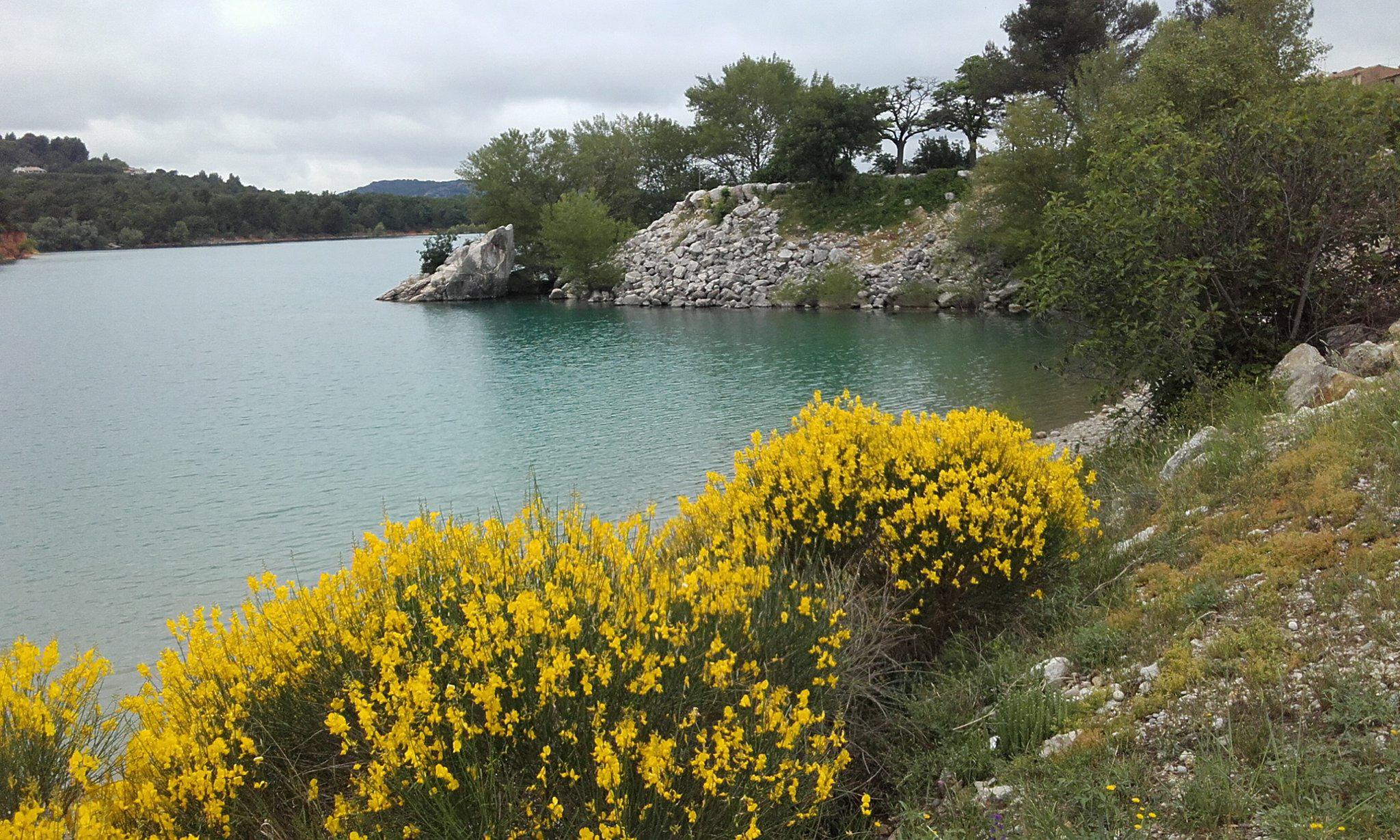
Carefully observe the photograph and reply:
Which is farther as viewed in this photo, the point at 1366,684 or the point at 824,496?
the point at 824,496

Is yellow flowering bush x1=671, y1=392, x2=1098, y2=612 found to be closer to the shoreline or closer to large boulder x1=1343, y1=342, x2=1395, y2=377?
large boulder x1=1343, y1=342, x2=1395, y2=377

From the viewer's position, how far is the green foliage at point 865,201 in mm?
52031

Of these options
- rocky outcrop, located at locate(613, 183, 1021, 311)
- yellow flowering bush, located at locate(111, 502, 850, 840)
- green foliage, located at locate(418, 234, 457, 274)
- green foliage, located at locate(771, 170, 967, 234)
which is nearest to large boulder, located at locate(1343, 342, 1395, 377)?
yellow flowering bush, located at locate(111, 502, 850, 840)

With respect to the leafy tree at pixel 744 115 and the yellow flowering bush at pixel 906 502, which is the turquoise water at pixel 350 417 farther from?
the leafy tree at pixel 744 115

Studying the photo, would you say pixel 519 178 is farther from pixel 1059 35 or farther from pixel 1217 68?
pixel 1217 68

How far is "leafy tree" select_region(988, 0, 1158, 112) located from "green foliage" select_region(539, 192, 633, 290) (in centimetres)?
2577

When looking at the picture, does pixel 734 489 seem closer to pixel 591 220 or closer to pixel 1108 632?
pixel 1108 632

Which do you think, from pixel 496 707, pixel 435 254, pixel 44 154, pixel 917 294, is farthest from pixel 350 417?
pixel 44 154

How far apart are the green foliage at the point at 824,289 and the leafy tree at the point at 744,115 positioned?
78.1 feet

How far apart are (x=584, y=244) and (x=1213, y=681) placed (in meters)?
54.3

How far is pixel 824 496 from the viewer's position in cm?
650

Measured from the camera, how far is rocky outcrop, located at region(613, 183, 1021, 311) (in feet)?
143

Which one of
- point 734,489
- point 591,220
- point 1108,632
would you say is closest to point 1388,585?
point 1108,632

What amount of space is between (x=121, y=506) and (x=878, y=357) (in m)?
21.3
